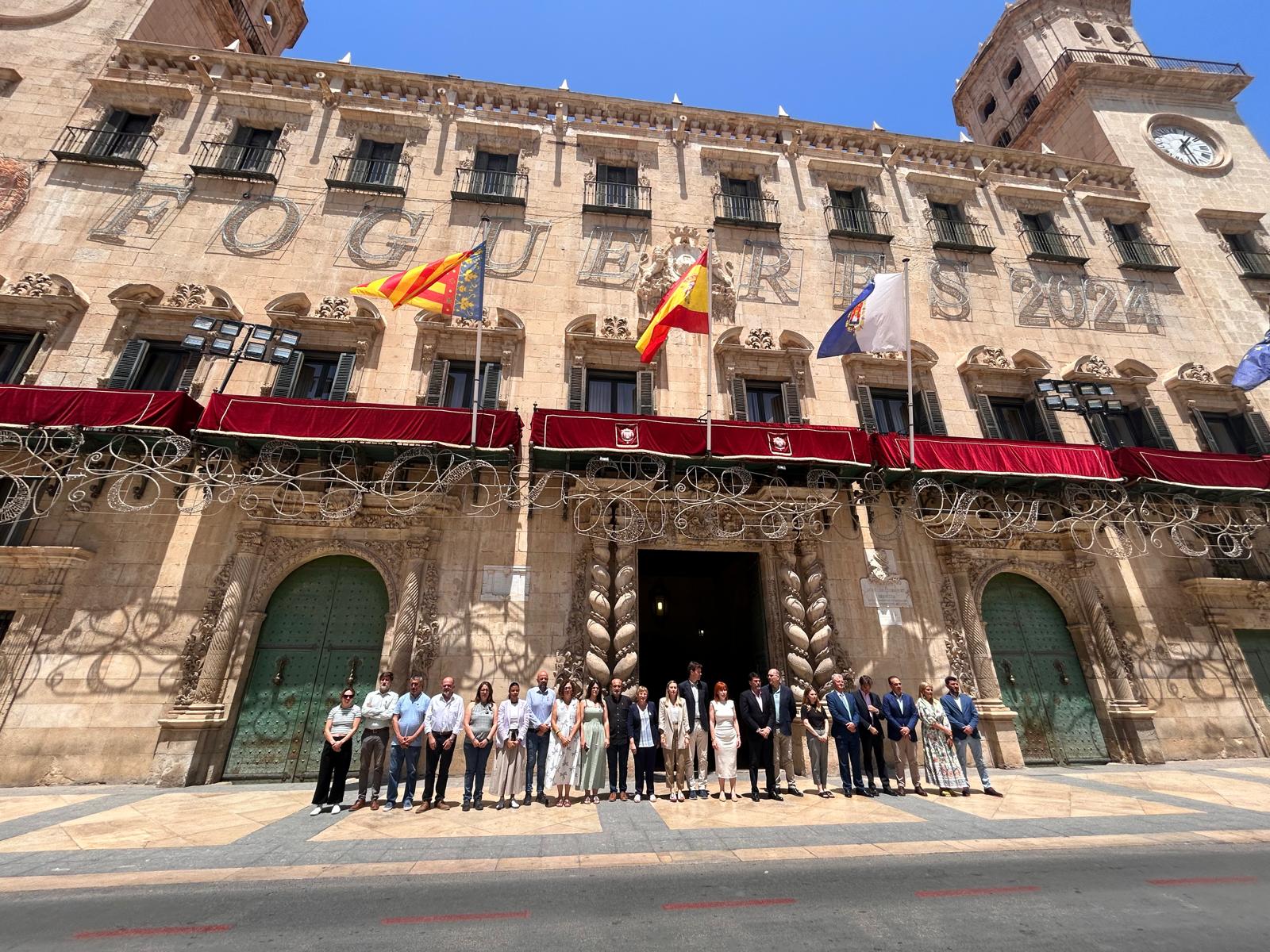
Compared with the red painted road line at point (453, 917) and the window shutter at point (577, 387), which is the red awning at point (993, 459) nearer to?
the window shutter at point (577, 387)

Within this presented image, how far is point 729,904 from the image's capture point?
4.40 m

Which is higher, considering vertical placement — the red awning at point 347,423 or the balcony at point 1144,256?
the balcony at point 1144,256

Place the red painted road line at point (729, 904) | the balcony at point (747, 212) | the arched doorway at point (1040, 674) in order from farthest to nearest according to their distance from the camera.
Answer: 1. the balcony at point (747, 212)
2. the arched doorway at point (1040, 674)
3. the red painted road line at point (729, 904)

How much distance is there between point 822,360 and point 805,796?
36.0 ft

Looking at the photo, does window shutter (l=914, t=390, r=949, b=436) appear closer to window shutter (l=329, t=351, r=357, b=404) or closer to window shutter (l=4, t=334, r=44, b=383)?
window shutter (l=329, t=351, r=357, b=404)

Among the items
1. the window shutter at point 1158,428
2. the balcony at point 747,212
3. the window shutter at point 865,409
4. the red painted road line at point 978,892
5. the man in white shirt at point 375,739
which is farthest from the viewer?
the balcony at point 747,212

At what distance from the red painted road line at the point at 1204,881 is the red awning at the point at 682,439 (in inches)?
304

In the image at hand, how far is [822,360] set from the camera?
15.3m

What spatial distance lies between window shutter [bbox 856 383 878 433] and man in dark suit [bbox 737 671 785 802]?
322 inches

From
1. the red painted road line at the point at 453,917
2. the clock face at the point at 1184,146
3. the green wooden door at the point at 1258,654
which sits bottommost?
the red painted road line at the point at 453,917

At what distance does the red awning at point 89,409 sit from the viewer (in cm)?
1005

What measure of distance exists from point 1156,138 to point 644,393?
24714 millimetres

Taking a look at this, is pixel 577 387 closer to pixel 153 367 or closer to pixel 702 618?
pixel 702 618

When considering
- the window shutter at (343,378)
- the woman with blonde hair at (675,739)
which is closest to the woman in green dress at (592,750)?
the woman with blonde hair at (675,739)
